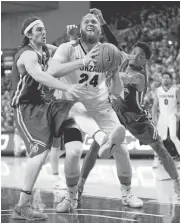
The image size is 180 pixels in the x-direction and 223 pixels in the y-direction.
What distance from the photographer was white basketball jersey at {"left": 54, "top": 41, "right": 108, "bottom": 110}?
4.89 meters

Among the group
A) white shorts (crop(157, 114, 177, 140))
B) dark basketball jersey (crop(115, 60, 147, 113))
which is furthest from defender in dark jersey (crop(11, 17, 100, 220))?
white shorts (crop(157, 114, 177, 140))

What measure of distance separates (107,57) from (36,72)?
2.23 feet

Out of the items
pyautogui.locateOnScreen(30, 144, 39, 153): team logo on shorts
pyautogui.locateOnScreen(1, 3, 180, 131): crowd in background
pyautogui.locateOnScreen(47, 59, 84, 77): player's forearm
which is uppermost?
pyautogui.locateOnScreen(1, 3, 180, 131): crowd in background

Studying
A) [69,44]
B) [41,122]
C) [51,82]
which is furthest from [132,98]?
[51,82]

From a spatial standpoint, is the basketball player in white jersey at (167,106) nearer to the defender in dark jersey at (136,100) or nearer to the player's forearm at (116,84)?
the defender in dark jersey at (136,100)

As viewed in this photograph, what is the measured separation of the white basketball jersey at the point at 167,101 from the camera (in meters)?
9.89

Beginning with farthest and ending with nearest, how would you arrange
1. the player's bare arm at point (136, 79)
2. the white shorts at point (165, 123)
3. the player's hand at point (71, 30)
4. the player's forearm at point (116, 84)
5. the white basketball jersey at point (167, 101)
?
1. the white shorts at point (165, 123)
2. the white basketball jersey at point (167, 101)
3. the player's hand at point (71, 30)
4. the player's bare arm at point (136, 79)
5. the player's forearm at point (116, 84)

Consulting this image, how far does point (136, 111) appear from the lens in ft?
19.5

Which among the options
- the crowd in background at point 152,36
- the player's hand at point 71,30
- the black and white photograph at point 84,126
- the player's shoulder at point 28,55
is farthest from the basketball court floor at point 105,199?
the crowd in background at point 152,36

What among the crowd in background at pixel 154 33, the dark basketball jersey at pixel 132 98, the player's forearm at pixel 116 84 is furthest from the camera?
the crowd in background at pixel 154 33

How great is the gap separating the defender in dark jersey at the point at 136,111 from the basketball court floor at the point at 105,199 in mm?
375

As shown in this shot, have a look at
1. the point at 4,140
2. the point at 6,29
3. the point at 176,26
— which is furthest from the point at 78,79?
the point at 6,29

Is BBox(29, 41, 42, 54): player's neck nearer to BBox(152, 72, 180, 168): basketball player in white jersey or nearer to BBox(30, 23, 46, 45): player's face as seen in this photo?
BBox(30, 23, 46, 45): player's face

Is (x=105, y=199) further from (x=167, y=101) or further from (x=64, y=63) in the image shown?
(x=167, y=101)
